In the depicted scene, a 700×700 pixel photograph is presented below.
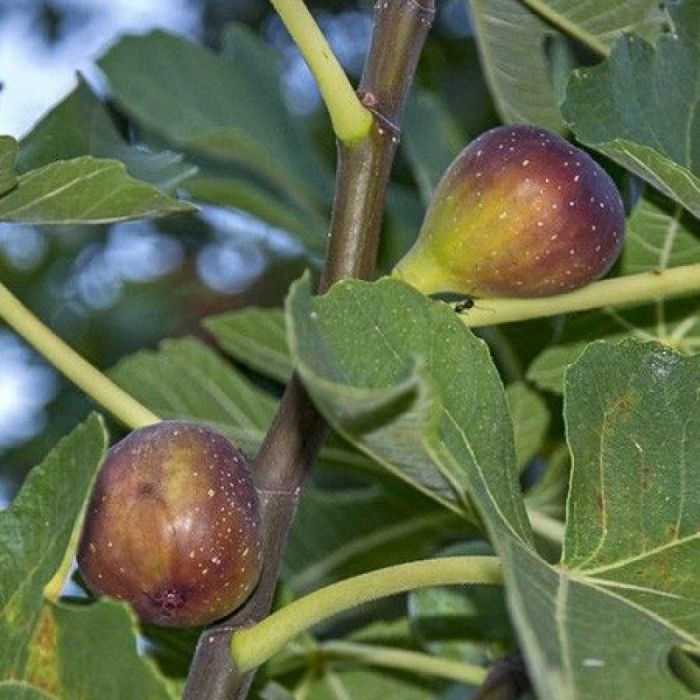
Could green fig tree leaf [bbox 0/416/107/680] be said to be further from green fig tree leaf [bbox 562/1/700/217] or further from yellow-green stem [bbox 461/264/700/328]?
green fig tree leaf [bbox 562/1/700/217]

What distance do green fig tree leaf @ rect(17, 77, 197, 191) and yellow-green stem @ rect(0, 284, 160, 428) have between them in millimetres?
262

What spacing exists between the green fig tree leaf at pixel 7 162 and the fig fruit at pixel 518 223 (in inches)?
9.3

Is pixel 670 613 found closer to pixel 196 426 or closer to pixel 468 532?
pixel 196 426

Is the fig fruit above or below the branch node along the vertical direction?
below

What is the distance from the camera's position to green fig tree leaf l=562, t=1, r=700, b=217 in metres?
1.02

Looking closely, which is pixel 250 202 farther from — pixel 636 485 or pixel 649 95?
pixel 636 485

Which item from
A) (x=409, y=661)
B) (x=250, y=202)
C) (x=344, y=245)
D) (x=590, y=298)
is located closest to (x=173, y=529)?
(x=344, y=245)

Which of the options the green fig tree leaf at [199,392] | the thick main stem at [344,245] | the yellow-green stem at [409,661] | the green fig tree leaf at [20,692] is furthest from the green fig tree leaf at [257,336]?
the green fig tree leaf at [20,692]

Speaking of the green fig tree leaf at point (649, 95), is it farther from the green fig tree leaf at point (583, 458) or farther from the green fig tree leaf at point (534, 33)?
the green fig tree leaf at point (583, 458)

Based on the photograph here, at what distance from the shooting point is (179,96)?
5.76 ft

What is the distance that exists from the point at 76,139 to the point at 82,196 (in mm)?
257

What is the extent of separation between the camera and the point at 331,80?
86cm

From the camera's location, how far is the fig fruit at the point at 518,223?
2.98 feet

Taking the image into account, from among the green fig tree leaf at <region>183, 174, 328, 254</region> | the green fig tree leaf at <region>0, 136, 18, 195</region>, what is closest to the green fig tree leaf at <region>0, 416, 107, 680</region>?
the green fig tree leaf at <region>0, 136, 18, 195</region>
